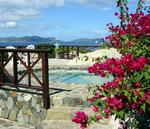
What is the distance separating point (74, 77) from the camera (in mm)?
14344

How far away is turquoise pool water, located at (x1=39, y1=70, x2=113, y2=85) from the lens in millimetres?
13252

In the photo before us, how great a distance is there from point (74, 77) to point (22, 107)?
5300 millimetres

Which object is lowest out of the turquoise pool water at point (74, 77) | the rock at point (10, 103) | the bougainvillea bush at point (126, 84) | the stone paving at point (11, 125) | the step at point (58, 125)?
the stone paving at point (11, 125)

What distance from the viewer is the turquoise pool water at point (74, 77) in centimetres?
1325

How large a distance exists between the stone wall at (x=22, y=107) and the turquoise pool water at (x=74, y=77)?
3.46 meters

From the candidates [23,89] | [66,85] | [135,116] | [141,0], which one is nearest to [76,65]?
[66,85]

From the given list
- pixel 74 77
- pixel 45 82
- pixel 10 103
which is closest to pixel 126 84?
pixel 45 82

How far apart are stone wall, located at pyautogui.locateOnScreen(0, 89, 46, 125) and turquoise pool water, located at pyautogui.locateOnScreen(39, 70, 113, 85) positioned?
11.3 ft

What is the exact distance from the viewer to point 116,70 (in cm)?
412

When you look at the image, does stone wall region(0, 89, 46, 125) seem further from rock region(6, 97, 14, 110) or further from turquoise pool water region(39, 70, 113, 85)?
turquoise pool water region(39, 70, 113, 85)

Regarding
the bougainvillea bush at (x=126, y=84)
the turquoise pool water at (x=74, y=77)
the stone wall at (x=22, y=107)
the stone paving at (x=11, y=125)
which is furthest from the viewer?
the turquoise pool water at (x=74, y=77)

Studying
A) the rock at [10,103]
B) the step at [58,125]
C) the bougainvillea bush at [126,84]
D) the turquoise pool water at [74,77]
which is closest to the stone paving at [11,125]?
the rock at [10,103]

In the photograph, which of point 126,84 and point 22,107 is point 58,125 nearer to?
point 22,107

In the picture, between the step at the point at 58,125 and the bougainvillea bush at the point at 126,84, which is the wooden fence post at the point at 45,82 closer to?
the step at the point at 58,125
